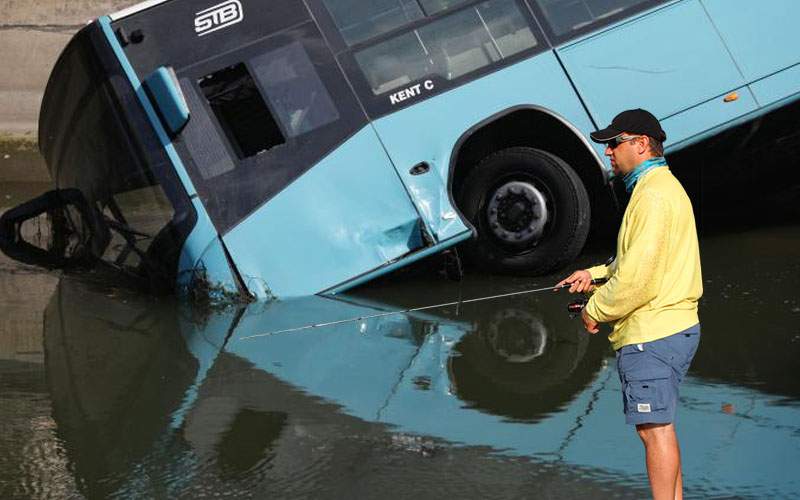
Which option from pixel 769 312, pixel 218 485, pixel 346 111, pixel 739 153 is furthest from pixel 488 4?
pixel 218 485

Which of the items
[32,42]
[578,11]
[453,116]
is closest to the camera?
[453,116]

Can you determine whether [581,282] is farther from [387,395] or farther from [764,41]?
[764,41]

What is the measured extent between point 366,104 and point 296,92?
0.47 meters

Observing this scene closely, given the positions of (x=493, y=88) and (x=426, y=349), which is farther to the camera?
(x=493, y=88)

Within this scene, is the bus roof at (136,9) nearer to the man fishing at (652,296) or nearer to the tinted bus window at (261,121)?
the tinted bus window at (261,121)

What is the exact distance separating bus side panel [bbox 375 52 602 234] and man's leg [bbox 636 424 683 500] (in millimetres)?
4452

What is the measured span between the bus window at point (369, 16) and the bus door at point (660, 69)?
967mm

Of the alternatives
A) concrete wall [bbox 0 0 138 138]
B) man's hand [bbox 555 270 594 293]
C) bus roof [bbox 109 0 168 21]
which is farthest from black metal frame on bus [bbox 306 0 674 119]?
concrete wall [bbox 0 0 138 138]

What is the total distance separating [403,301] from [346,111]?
4.45ft

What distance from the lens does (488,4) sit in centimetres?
926

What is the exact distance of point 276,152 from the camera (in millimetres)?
9047

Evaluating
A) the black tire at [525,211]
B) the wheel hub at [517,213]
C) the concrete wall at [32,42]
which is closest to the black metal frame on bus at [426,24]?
the black tire at [525,211]

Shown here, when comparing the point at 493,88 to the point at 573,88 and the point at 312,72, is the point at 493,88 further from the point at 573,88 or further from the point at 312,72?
the point at 312,72

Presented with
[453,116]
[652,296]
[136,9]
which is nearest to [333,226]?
[453,116]
